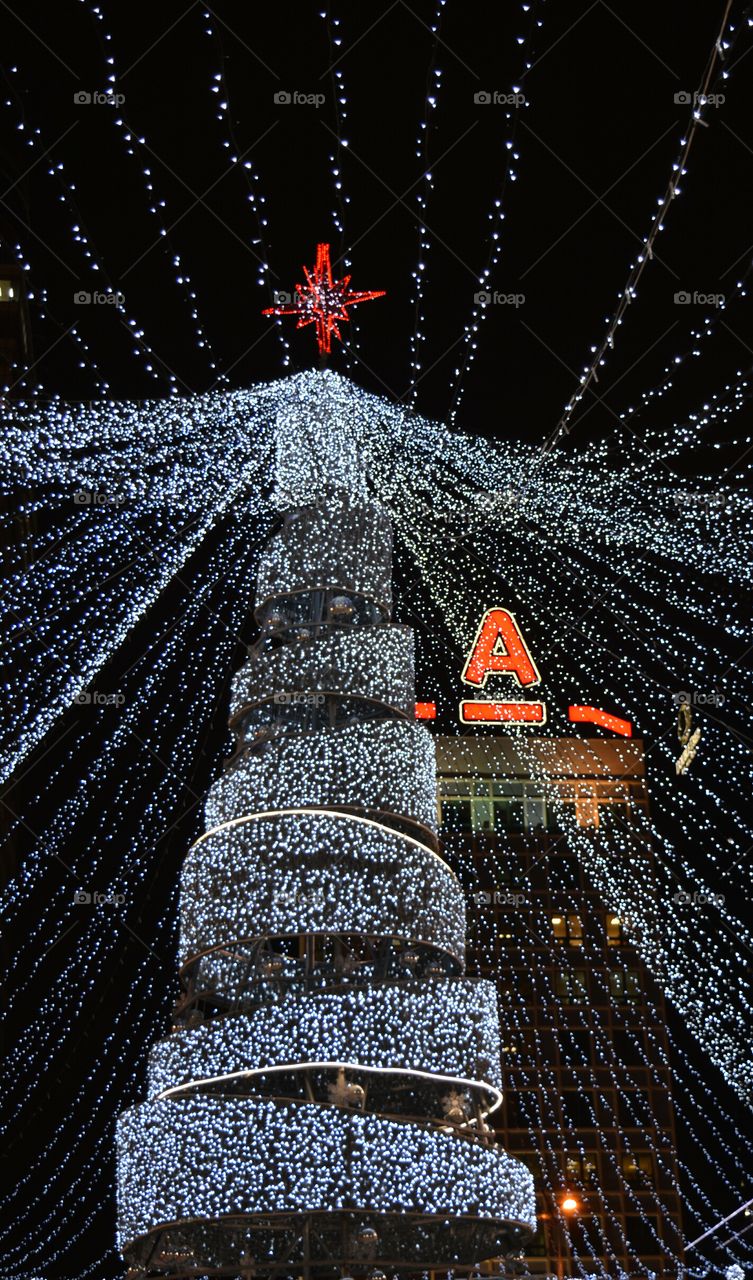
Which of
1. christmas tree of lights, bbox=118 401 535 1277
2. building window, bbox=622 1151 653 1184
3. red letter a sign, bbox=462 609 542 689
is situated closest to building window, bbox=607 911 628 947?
building window, bbox=622 1151 653 1184

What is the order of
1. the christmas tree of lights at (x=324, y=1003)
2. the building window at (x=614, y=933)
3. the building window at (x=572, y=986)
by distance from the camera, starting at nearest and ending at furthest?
the christmas tree of lights at (x=324, y=1003) → the building window at (x=572, y=986) → the building window at (x=614, y=933)

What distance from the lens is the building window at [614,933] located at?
45.5 m

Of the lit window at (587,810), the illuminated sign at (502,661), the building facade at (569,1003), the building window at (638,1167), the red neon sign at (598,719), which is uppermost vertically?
the illuminated sign at (502,661)

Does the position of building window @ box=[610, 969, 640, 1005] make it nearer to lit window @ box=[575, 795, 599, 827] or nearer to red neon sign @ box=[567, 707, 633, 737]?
lit window @ box=[575, 795, 599, 827]

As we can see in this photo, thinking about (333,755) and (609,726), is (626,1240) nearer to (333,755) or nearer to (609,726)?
(609,726)

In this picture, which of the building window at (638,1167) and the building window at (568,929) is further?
the building window at (568,929)

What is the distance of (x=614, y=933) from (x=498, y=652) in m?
10.8

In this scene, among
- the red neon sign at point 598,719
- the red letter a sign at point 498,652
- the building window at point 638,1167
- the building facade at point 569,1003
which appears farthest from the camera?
the red neon sign at point 598,719

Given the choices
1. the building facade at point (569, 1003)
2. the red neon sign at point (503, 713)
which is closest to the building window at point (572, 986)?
the building facade at point (569, 1003)

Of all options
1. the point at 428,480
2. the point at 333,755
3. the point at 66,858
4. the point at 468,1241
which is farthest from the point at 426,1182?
the point at 66,858

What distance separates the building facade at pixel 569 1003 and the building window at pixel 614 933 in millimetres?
52

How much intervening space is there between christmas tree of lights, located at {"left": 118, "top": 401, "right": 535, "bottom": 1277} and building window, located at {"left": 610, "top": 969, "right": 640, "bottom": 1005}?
31.5 metres

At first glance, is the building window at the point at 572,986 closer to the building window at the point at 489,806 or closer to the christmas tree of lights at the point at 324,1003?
the building window at the point at 489,806

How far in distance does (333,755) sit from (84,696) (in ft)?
18.8
